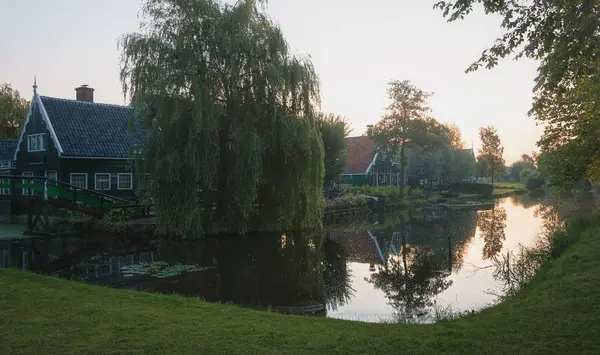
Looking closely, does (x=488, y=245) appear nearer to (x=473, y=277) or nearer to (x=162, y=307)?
(x=473, y=277)

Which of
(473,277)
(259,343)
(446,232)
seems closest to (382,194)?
(446,232)

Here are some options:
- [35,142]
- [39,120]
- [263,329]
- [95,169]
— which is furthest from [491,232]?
[35,142]

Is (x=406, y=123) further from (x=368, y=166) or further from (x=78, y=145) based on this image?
(x=78, y=145)

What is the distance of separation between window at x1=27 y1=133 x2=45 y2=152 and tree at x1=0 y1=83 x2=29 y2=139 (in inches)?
760

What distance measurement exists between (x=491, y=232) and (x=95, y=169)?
22.4 m

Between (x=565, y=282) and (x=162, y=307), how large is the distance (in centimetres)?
704

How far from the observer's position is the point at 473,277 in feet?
46.0

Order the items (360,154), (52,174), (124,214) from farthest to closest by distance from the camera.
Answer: (360,154) < (52,174) < (124,214)

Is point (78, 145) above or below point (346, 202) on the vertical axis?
above

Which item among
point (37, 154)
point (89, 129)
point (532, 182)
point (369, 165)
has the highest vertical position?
point (89, 129)

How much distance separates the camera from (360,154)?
180 feet

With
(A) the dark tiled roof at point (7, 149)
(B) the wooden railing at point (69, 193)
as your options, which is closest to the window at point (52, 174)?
(B) the wooden railing at point (69, 193)

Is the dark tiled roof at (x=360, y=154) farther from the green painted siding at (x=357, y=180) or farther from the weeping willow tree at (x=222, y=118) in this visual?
the weeping willow tree at (x=222, y=118)

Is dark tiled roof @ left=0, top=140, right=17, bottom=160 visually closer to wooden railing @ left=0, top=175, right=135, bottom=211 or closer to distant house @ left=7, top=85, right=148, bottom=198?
distant house @ left=7, top=85, right=148, bottom=198
